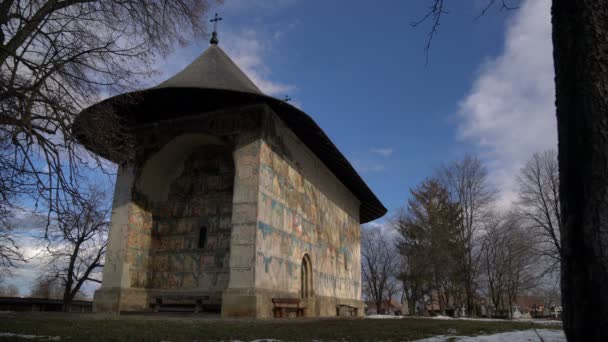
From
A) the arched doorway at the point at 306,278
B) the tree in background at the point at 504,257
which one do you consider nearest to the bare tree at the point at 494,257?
the tree in background at the point at 504,257

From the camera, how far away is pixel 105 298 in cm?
1295

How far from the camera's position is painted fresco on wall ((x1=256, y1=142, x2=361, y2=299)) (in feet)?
41.3

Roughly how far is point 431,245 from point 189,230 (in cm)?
1736

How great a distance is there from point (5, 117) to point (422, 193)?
90.1 ft

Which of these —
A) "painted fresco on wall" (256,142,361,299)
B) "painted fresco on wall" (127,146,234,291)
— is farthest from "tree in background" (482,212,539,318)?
"painted fresco on wall" (127,146,234,291)

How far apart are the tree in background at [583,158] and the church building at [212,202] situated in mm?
9551

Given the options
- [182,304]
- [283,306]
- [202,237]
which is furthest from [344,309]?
[182,304]

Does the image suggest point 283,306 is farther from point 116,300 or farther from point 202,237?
point 116,300

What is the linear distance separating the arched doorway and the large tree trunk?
14.2 m

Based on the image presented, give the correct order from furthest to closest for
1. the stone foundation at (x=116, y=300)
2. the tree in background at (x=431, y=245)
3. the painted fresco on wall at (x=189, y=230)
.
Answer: the tree in background at (x=431, y=245), the painted fresco on wall at (x=189, y=230), the stone foundation at (x=116, y=300)

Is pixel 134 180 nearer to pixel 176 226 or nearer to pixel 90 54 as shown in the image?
pixel 176 226

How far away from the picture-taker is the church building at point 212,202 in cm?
1212

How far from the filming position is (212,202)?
14.2 metres

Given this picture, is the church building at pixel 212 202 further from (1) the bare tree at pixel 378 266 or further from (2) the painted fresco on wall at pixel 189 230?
(1) the bare tree at pixel 378 266
